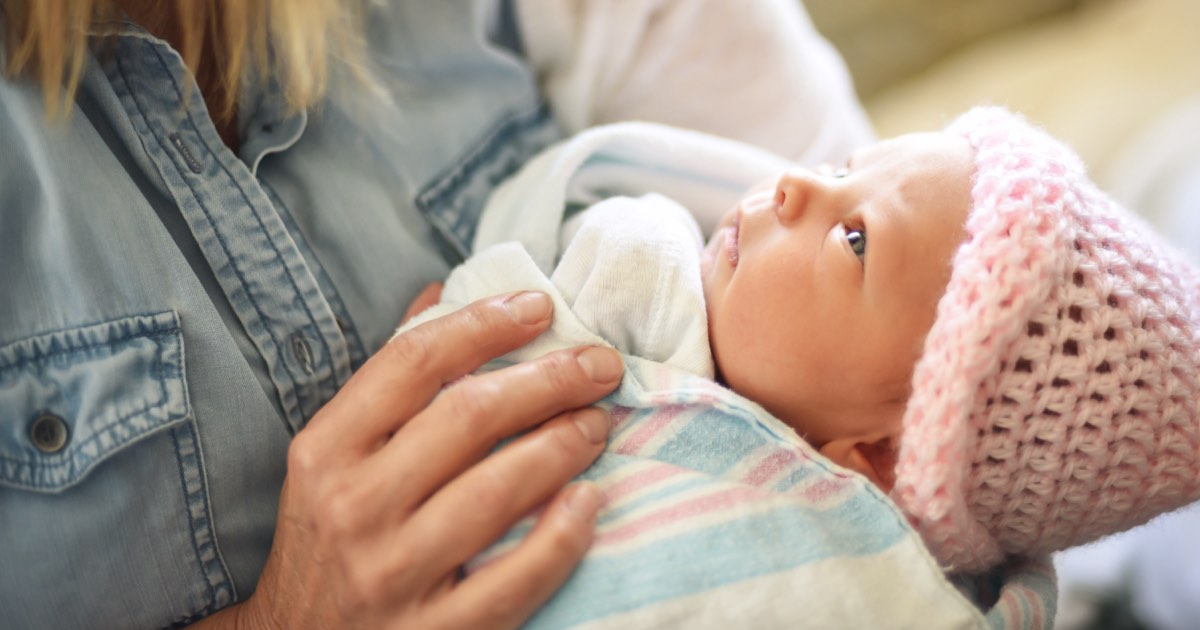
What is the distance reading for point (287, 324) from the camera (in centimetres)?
85

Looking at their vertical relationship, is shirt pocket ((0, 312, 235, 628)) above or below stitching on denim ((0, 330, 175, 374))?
below

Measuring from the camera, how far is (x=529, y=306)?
0.82 m

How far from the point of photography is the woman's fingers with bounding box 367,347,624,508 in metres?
0.73

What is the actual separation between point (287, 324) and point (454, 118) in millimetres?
334

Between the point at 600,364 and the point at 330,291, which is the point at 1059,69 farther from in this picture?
the point at 330,291

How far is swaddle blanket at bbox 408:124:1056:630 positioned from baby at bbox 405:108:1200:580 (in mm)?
24

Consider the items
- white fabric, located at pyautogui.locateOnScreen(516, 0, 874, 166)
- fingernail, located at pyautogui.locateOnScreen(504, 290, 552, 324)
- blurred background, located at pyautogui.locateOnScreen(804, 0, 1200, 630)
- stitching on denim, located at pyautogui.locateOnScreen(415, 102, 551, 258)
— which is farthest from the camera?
blurred background, located at pyautogui.locateOnScreen(804, 0, 1200, 630)

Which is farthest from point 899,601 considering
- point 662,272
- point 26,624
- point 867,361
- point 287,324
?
point 26,624

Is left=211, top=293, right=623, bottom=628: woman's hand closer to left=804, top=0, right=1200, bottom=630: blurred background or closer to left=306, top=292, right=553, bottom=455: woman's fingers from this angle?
left=306, top=292, right=553, bottom=455: woman's fingers

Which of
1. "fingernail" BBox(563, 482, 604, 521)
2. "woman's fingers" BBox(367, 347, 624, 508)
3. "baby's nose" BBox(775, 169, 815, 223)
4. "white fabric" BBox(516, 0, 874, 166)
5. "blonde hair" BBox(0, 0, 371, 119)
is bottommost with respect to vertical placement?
"fingernail" BBox(563, 482, 604, 521)

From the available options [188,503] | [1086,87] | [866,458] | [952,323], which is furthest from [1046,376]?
[1086,87]

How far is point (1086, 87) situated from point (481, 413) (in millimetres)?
1661

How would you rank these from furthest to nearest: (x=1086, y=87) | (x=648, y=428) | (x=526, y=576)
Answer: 1. (x=1086, y=87)
2. (x=648, y=428)
3. (x=526, y=576)

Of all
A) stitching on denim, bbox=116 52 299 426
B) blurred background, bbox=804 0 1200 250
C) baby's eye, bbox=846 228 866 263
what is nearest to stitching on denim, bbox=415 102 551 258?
stitching on denim, bbox=116 52 299 426
